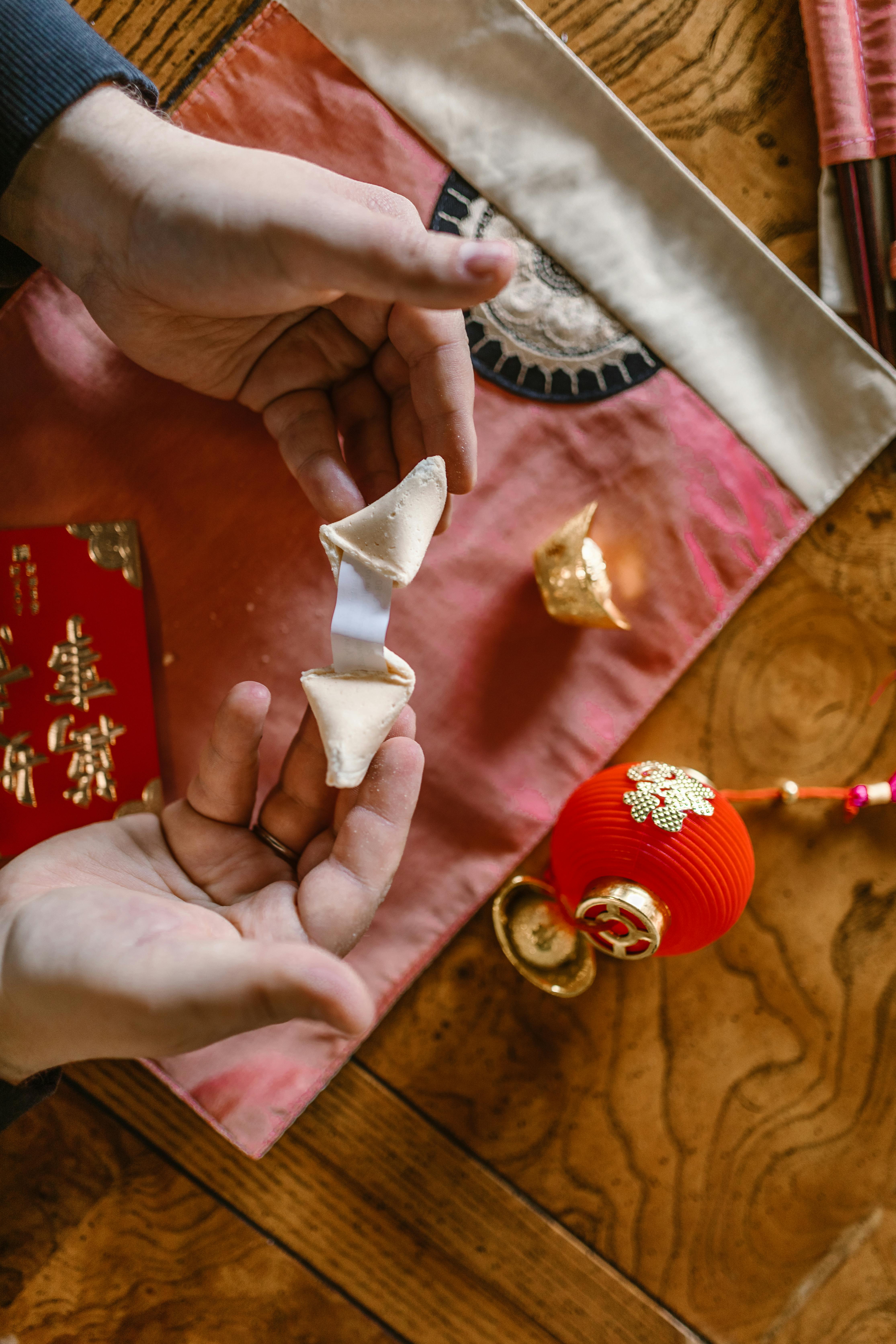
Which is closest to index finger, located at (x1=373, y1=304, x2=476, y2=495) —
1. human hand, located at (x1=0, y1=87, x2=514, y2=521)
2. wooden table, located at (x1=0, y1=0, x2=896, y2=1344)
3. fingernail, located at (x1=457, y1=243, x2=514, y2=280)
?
human hand, located at (x1=0, y1=87, x2=514, y2=521)

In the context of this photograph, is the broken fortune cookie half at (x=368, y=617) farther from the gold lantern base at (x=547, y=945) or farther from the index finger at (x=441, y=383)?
the gold lantern base at (x=547, y=945)

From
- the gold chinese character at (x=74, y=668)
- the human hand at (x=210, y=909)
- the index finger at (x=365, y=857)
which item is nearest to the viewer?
the human hand at (x=210, y=909)

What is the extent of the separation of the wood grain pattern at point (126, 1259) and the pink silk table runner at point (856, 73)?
89cm

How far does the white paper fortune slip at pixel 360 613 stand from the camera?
0.45m

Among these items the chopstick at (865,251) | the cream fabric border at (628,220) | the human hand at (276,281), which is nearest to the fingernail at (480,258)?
the human hand at (276,281)

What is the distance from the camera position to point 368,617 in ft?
1.50

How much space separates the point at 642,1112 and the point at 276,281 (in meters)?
0.62

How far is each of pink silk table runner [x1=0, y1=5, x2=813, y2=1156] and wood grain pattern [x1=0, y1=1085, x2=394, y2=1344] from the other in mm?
75

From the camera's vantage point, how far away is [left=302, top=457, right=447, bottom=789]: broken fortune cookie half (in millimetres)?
436

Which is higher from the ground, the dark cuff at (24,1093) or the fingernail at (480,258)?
the fingernail at (480,258)

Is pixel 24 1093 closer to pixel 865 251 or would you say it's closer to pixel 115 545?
pixel 115 545

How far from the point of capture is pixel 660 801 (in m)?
0.52

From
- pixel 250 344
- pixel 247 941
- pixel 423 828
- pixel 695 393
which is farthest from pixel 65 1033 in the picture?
pixel 695 393

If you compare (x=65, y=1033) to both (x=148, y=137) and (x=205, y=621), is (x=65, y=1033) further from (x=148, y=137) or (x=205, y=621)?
(x=148, y=137)
